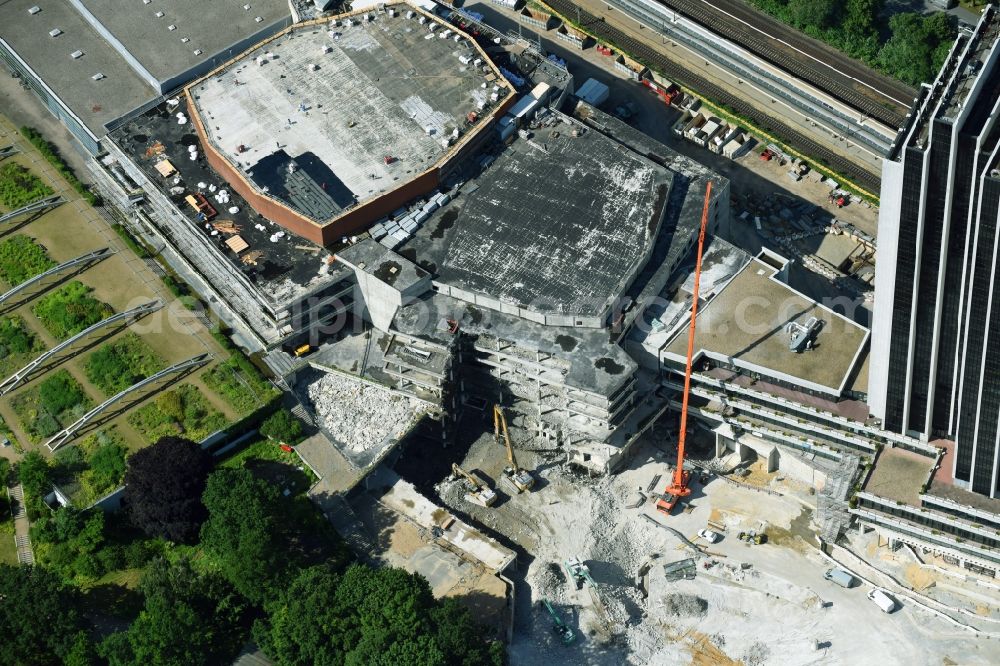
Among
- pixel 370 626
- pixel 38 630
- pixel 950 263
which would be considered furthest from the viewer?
pixel 38 630

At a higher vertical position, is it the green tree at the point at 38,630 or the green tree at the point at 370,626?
the green tree at the point at 38,630

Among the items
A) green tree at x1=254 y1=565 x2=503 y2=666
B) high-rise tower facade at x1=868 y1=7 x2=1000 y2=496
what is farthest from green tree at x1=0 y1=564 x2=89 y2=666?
high-rise tower facade at x1=868 y1=7 x2=1000 y2=496

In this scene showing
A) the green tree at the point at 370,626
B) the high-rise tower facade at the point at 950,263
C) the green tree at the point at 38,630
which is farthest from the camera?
the green tree at the point at 38,630

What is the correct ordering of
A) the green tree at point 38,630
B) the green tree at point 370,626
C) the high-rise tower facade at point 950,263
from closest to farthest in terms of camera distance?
the high-rise tower facade at point 950,263, the green tree at point 370,626, the green tree at point 38,630

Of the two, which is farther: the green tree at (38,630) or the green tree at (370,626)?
the green tree at (38,630)

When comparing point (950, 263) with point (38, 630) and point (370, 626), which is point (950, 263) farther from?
point (38, 630)

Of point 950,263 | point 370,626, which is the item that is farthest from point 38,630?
point 950,263

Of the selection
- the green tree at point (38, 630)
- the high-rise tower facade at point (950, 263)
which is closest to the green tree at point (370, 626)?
the green tree at point (38, 630)

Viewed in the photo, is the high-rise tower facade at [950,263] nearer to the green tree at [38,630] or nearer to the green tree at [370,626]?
the green tree at [370,626]
